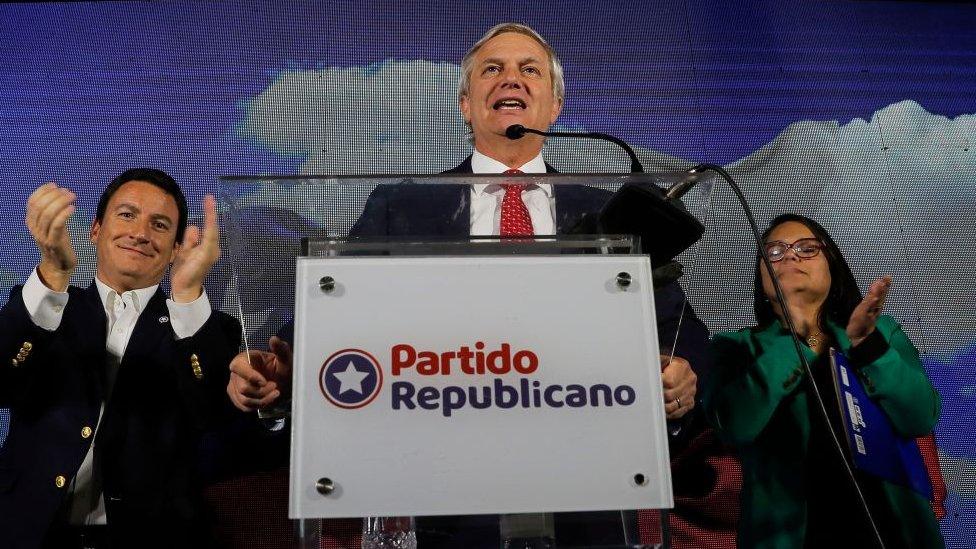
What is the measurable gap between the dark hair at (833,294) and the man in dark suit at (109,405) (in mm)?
1204

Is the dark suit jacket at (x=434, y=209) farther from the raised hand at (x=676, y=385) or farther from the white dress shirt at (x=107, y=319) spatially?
the white dress shirt at (x=107, y=319)

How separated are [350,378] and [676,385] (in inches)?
14.3

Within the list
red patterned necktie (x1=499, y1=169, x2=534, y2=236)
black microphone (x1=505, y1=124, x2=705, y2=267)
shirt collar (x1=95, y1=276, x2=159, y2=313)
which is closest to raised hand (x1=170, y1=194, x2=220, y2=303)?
red patterned necktie (x1=499, y1=169, x2=534, y2=236)

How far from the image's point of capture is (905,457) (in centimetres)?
181

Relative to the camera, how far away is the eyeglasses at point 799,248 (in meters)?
2.19

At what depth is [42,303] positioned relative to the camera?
1.57 m

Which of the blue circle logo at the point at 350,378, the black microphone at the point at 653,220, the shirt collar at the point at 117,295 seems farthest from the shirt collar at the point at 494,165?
the blue circle logo at the point at 350,378

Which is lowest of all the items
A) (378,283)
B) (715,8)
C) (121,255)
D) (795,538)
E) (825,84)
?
(795,538)

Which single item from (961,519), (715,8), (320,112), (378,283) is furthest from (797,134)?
(378,283)

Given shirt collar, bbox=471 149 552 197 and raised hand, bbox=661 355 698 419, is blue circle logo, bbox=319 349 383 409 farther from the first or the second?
shirt collar, bbox=471 149 552 197

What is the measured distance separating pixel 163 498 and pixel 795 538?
125 centimetres

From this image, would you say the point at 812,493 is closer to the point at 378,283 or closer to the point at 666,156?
the point at 666,156

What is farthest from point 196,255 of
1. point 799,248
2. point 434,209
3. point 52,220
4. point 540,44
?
point 799,248

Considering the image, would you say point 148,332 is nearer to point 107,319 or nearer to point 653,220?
point 107,319
